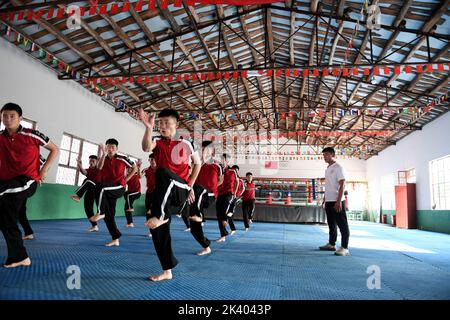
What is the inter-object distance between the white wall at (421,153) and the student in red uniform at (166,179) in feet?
35.6

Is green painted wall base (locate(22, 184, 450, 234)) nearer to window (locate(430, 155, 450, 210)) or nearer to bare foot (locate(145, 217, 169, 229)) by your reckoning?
window (locate(430, 155, 450, 210))

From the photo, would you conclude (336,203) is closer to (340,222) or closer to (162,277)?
(340,222)

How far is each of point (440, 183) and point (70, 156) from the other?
41.7 feet

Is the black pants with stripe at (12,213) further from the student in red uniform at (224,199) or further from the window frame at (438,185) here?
the window frame at (438,185)

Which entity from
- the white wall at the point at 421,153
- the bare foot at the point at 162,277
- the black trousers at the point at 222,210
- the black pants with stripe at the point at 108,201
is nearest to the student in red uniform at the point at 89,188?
the black pants with stripe at the point at 108,201

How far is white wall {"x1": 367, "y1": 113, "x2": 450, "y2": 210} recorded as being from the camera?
1051 cm

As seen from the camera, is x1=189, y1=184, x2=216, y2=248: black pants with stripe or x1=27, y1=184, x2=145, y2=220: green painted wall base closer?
x1=189, y1=184, x2=216, y2=248: black pants with stripe

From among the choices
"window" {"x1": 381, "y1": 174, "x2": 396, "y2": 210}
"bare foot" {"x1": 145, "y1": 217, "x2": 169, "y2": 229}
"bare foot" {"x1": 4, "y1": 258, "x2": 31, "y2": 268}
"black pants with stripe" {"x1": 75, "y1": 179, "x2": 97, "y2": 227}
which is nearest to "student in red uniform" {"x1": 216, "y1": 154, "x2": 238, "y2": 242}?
"black pants with stripe" {"x1": 75, "y1": 179, "x2": 97, "y2": 227}

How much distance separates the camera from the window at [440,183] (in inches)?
409

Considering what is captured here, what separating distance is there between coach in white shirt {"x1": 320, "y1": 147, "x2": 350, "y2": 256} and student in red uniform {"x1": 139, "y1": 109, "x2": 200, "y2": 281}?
2453 mm

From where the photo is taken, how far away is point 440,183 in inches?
426

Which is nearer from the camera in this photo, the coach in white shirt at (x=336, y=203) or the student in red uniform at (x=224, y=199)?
the coach in white shirt at (x=336, y=203)

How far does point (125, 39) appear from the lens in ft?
25.5
